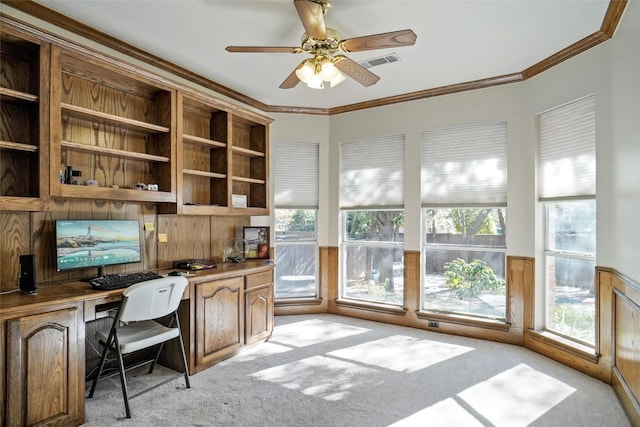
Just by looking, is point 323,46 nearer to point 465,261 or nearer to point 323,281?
point 465,261

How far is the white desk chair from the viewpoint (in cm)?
241

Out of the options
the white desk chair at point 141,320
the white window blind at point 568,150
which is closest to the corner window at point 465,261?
the white window blind at point 568,150

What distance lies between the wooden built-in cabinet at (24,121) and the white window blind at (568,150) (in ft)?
13.9

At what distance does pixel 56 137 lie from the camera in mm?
2467

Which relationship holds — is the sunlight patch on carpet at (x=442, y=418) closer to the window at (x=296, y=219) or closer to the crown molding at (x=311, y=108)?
the window at (x=296, y=219)

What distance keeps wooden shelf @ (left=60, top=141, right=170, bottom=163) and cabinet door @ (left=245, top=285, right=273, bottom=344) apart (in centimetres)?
153

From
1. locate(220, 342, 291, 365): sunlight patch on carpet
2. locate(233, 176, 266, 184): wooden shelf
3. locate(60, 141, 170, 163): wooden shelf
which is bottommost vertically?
locate(220, 342, 291, 365): sunlight patch on carpet

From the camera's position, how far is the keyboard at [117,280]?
2514mm

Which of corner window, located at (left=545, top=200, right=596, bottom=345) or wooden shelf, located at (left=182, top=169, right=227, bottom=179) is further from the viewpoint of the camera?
wooden shelf, located at (left=182, top=169, right=227, bottom=179)

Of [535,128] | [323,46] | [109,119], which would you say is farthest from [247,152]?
[535,128]

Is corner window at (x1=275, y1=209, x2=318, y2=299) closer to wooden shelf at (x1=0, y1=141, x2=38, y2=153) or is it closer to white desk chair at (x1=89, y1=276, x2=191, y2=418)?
white desk chair at (x1=89, y1=276, x2=191, y2=418)

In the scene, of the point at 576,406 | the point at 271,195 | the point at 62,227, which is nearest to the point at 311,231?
the point at 271,195

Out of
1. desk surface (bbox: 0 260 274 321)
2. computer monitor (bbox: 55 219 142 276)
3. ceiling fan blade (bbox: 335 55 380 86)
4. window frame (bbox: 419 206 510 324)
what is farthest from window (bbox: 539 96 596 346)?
computer monitor (bbox: 55 219 142 276)

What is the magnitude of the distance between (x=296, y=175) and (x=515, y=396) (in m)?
3.42
